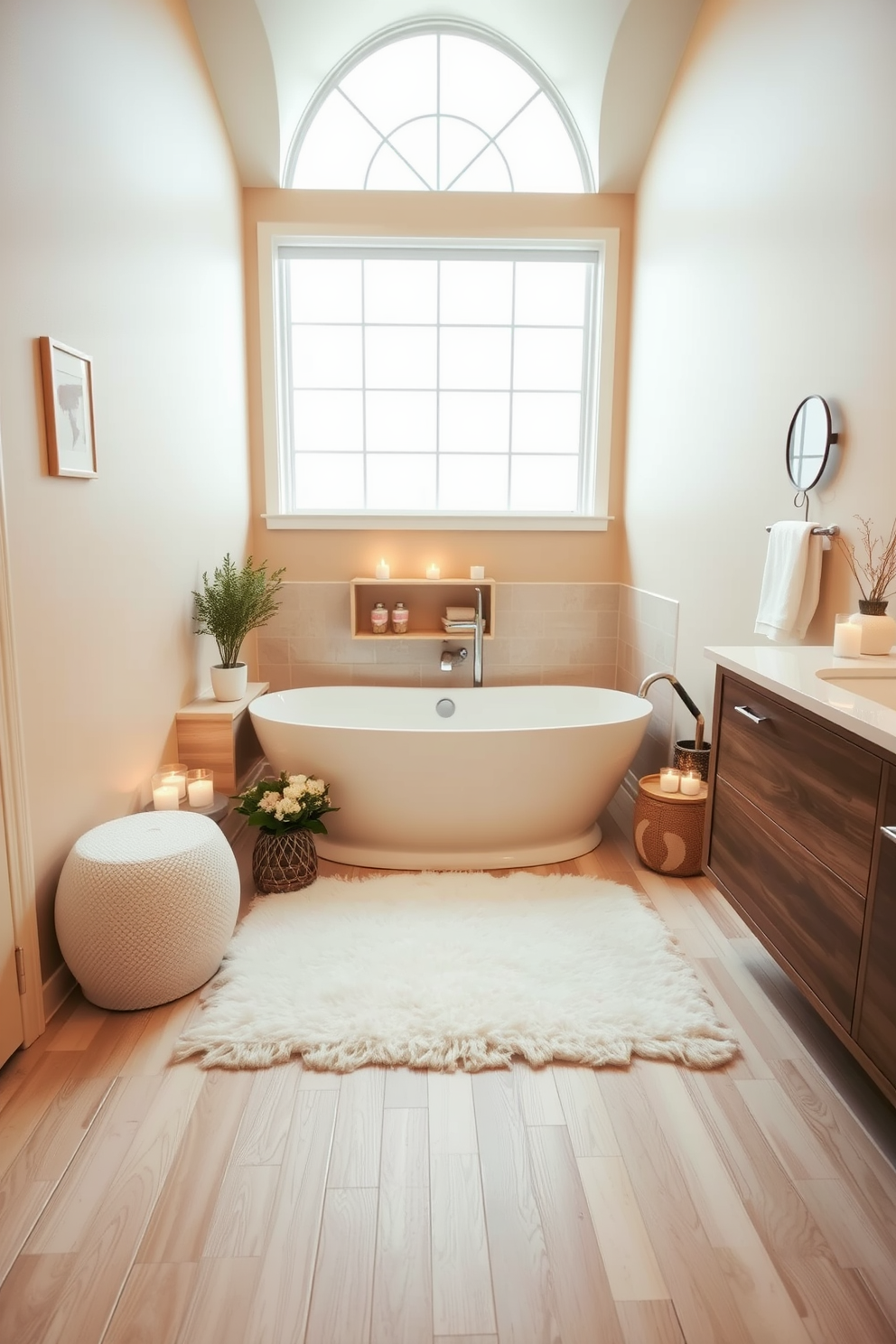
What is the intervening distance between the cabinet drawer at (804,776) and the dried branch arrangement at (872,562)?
39 cm

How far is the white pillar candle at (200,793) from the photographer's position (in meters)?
2.94

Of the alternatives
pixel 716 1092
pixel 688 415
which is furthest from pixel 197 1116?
pixel 688 415

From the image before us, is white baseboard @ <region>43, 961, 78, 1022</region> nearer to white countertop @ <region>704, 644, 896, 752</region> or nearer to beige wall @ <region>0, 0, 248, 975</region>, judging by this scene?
beige wall @ <region>0, 0, 248, 975</region>

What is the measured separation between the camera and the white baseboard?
2.24m

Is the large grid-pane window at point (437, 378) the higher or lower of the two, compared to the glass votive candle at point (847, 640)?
higher

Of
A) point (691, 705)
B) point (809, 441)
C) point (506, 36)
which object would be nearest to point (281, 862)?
point (691, 705)

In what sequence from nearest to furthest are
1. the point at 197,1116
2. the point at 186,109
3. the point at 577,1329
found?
the point at 577,1329 → the point at 197,1116 → the point at 186,109

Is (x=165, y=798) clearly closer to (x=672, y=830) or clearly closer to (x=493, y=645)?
(x=672, y=830)

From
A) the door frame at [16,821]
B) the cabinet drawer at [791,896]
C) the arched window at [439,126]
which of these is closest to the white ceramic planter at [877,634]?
the cabinet drawer at [791,896]

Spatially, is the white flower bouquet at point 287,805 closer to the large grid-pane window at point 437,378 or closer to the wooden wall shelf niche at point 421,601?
the wooden wall shelf niche at point 421,601

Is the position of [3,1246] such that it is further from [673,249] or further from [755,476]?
[673,249]

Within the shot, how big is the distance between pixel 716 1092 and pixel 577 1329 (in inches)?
28.1

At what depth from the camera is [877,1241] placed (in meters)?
1.55

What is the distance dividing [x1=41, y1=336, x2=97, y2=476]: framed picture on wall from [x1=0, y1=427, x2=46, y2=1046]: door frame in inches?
10.5
